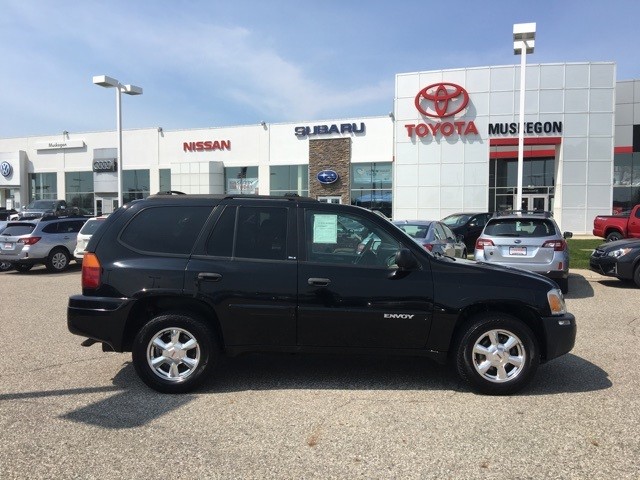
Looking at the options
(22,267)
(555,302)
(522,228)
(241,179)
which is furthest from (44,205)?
(555,302)

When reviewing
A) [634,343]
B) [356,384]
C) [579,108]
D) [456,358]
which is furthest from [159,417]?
[579,108]

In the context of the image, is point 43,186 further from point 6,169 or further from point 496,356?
point 496,356

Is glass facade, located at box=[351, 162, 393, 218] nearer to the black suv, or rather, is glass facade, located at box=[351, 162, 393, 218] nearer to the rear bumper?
the rear bumper

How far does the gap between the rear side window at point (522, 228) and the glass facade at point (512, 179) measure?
2234cm

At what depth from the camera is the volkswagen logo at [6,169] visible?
43969 millimetres

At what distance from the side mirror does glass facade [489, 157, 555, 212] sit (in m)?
28.3

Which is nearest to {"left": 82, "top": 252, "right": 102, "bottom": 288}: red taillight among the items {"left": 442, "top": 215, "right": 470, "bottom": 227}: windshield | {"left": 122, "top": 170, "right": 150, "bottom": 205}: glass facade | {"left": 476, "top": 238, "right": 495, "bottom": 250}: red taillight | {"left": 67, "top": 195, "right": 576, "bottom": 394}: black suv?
{"left": 67, "top": 195, "right": 576, "bottom": 394}: black suv

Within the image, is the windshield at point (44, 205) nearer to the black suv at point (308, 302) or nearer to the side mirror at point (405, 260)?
the black suv at point (308, 302)

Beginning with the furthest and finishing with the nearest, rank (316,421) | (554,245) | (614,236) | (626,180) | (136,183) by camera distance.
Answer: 1. (136,183)
2. (626,180)
3. (614,236)
4. (554,245)
5. (316,421)

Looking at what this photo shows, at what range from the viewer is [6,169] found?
4409cm

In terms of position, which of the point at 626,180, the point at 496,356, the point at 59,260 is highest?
the point at 626,180

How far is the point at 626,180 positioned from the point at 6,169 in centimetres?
4653

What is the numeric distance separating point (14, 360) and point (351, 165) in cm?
2965

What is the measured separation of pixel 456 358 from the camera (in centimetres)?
471
